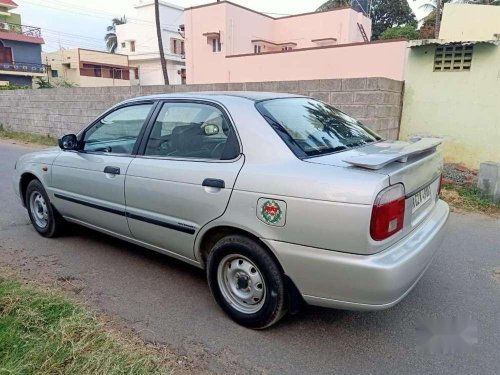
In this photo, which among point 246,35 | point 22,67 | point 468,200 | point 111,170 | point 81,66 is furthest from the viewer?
point 81,66

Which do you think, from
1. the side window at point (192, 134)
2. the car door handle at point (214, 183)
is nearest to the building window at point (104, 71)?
the side window at point (192, 134)

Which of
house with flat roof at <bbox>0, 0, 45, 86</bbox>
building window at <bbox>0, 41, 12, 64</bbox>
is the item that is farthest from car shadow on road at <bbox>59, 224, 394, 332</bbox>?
building window at <bbox>0, 41, 12, 64</bbox>

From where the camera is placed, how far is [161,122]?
329cm

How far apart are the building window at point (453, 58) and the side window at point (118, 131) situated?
5963mm

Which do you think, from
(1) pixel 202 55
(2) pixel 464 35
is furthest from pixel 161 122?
(1) pixel 202 55

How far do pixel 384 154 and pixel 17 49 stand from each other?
135ft

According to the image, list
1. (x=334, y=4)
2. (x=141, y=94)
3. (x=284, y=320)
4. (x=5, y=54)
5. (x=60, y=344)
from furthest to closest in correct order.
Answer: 1. (x=334, y=4)
2. (x=5, y=54)
3. (x=141, y=94)
4. (x=284, y=320)
5. (x=60, y=344)

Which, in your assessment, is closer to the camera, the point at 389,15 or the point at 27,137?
the point at 27,137

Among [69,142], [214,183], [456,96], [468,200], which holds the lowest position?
[468,200]

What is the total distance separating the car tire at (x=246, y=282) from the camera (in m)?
2.49

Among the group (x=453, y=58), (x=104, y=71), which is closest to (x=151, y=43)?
(x=104, y=71)

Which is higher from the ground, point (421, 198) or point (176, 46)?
point (176, 46)

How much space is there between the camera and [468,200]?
564 centimetres

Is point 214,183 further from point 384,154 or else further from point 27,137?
point 27,137
